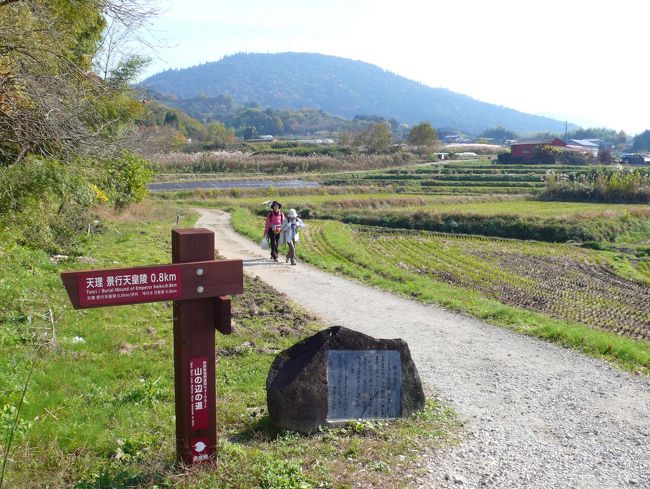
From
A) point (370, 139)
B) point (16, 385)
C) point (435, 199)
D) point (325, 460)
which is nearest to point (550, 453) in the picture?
point (325, 460)

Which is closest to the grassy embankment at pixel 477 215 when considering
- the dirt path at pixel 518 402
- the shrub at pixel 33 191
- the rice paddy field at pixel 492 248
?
the rice paddy field at pixel 492 248

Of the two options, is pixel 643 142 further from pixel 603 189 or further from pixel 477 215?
pixel 477 215

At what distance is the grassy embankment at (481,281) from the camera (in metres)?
9.98

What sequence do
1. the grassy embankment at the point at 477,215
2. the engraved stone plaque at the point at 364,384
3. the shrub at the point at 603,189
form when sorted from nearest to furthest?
1. the engraved stone plaque at the point at 364,384
2. the grassy embankment at the point at 477,215
3. the shrub at the point at 603,189

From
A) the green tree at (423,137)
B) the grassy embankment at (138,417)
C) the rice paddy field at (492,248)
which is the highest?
the green tree at (423,137)

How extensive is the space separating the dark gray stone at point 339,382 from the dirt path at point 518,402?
739mm

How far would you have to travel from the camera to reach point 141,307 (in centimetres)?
1019

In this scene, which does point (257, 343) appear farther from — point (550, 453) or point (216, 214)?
point (216, 214)

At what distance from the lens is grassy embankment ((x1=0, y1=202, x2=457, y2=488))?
4.61m

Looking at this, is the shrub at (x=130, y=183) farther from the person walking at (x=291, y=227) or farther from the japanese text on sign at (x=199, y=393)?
the japanese text on sign at (x=199, y=393)

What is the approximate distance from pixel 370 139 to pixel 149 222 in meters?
64.7

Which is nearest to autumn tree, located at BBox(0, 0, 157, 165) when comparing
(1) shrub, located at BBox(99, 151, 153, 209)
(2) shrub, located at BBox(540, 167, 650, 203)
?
(1) shrub, located at BBox(99, 151, 153, 209)

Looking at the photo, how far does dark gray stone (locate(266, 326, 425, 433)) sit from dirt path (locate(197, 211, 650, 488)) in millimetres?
739

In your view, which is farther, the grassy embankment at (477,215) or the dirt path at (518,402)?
the grassy embankment at (477,215)
